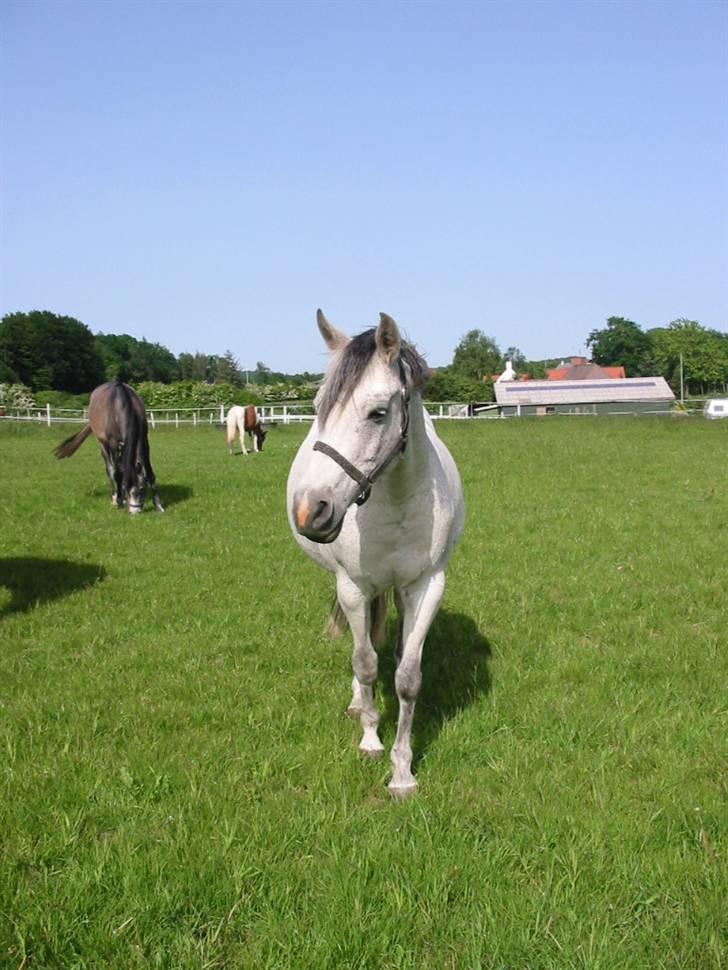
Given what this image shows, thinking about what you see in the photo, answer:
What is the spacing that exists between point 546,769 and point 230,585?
4.94 m

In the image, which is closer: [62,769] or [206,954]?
[206,954]

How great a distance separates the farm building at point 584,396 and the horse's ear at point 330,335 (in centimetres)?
A: 7380

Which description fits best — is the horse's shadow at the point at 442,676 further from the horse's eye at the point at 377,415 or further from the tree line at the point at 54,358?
the tree line at the point at 54,358

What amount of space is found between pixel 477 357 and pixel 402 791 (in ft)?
375

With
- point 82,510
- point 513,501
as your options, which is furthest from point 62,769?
point 513,501

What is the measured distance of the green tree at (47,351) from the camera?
8375cm

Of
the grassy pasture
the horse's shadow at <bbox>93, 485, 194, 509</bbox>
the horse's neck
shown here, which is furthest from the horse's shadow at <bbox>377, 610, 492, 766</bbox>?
the horse's shadow at <bbox>93, 485, 194, 509</bbox>

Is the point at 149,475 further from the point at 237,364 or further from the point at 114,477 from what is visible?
the point at 237,364

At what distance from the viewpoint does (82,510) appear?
12.6 meters

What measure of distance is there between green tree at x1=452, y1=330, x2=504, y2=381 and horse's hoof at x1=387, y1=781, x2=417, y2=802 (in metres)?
108

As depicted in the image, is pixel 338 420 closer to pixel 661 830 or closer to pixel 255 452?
pixel 661 830

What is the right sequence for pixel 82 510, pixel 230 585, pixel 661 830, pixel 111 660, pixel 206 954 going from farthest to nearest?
pixel 82 510, pixel 230 585, pixel 111 660, pixel 661 830, pixel 206 954

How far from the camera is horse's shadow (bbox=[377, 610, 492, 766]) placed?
459 centimetres

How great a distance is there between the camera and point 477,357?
114625 millimetres
